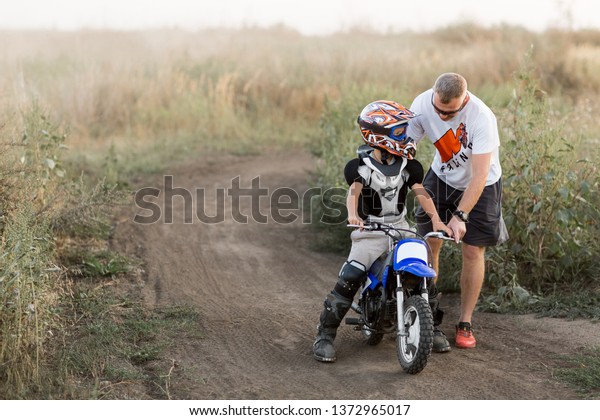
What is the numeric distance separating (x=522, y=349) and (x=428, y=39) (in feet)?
76.9

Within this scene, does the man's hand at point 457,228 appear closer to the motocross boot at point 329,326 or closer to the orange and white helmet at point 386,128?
the orange and white helmet at point 386,128

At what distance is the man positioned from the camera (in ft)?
17.1

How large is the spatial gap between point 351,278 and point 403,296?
40cm

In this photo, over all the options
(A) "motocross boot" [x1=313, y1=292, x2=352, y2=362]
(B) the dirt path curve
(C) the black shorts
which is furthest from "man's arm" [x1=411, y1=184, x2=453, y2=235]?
(B) the dirt path curve

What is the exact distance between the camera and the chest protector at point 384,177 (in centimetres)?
509

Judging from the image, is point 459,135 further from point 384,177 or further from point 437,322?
point 437,322

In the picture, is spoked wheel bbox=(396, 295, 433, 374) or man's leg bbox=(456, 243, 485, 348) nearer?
spoked wheel bbox=(396, 295, 433, 374)

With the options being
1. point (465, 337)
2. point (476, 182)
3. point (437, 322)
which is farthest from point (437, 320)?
point (476, 182)

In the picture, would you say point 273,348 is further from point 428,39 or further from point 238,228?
point 428,39

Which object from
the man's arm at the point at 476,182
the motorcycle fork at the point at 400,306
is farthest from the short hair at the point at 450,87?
the motorcycle fork at the point at 400,306

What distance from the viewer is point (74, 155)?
12453 mm

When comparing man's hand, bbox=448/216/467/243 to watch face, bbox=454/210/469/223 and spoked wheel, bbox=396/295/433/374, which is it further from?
spoked wheel, bbox=396/295/433/374

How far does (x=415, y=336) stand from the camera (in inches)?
188

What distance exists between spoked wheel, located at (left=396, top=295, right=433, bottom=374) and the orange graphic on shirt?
3.91ft
